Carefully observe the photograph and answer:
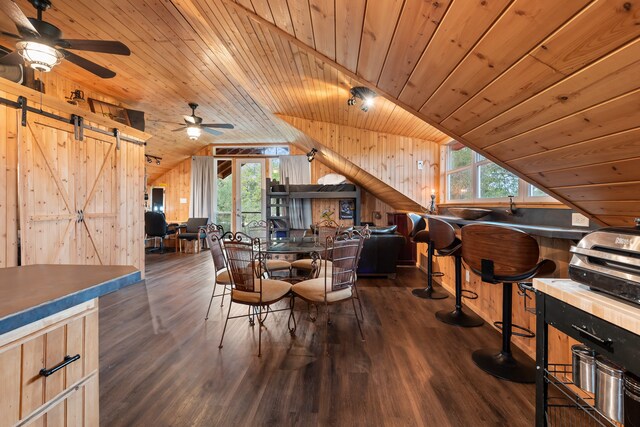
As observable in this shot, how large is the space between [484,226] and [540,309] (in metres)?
0.91

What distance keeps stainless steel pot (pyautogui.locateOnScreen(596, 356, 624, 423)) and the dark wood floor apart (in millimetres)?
823

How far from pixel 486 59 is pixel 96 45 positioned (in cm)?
293

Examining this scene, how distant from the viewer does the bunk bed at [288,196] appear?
21.5 ft

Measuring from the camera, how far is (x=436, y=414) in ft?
5.37

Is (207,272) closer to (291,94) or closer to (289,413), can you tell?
(291,94)

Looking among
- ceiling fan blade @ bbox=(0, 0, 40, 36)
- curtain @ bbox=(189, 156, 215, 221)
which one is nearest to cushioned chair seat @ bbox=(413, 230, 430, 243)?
ceiling fan blade @ bbox=(0, 0, 40, 36)

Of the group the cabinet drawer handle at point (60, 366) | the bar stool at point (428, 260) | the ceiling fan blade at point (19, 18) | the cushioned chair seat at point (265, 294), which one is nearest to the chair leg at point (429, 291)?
the bar stool at point (428, 260)

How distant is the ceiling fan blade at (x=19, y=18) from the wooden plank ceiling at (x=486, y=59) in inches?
33.3

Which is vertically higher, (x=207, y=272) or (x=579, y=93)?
(x=579, y=93)

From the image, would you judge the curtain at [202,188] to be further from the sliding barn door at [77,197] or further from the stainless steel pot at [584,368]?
the stainless steel pot at [584,368]

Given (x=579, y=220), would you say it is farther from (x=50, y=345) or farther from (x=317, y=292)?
(x=50, y=345)

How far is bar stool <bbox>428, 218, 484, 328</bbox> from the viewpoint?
2.80 meters

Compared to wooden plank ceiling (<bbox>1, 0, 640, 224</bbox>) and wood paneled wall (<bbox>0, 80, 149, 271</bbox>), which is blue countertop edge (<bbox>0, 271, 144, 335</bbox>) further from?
wood paneled wall (<bbox>0, 80, 149, 271</bbox>)

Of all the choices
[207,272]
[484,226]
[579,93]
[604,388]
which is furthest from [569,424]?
[207,272]
